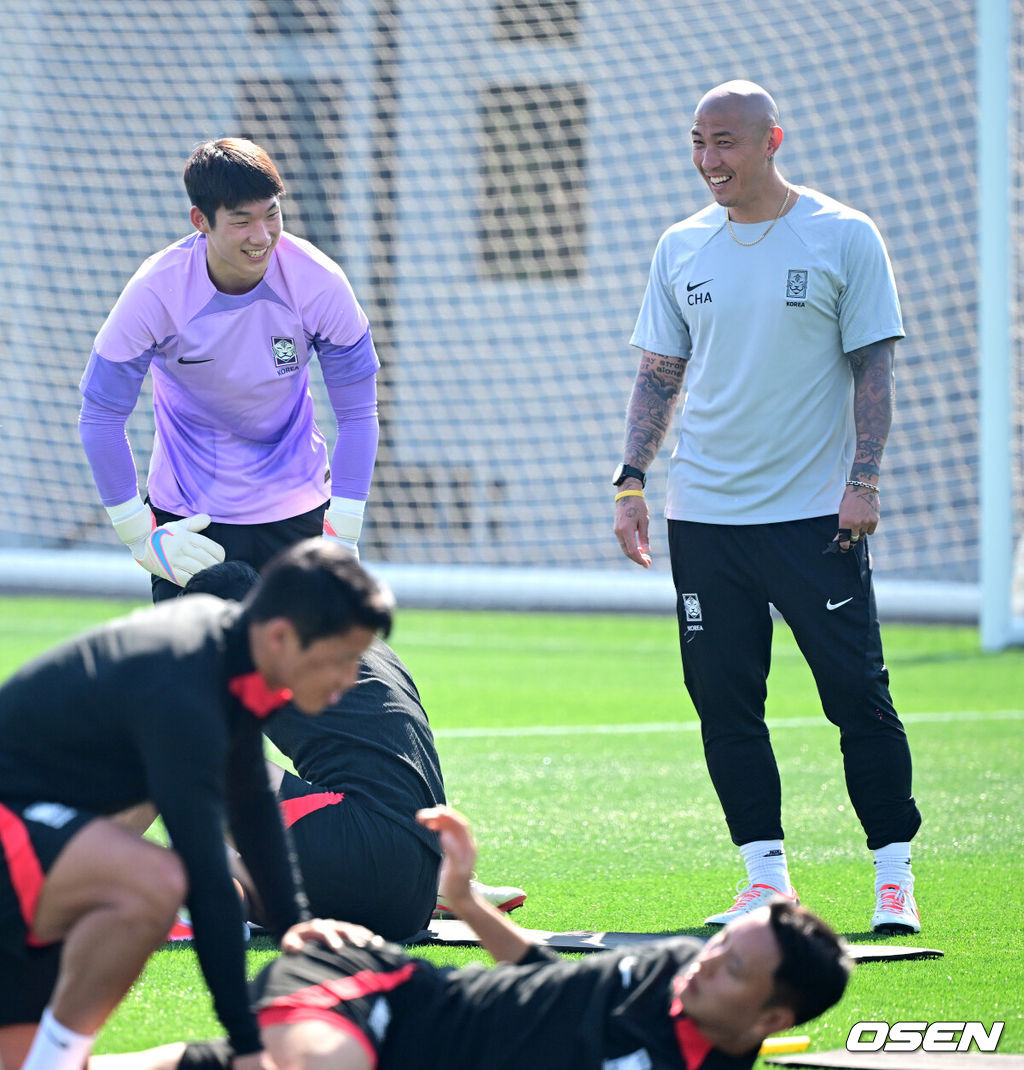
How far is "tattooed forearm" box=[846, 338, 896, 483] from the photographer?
3.91 meters

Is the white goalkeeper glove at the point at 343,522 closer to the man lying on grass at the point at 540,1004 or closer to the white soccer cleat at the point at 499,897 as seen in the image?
the white soccer cleat at the point at 499,897

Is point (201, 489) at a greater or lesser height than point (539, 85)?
lesser

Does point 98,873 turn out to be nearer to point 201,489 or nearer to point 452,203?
point 201,489

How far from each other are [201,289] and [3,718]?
2020mm

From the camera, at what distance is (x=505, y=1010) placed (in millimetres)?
2535

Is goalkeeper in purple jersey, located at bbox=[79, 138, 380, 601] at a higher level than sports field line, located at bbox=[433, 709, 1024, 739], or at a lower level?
higher

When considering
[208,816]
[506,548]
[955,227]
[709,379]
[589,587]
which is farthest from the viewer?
[506,548]

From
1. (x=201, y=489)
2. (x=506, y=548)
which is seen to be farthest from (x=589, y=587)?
(x=201, y=489)

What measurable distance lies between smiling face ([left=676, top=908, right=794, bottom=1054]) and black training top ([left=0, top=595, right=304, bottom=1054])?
70 cm

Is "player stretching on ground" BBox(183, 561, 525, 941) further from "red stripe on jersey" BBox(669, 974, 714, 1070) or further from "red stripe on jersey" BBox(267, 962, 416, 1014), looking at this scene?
"red stripe on jersey" BBox(669, 974, 714, 1070)

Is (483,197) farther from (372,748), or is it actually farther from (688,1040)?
(688,1040)

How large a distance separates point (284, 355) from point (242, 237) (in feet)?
1.37

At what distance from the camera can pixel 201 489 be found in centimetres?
435

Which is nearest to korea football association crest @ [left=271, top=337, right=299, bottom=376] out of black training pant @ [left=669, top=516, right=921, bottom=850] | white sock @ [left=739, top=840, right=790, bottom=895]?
black training pant @ [left=669, top=516, right=921, bottom=850]
